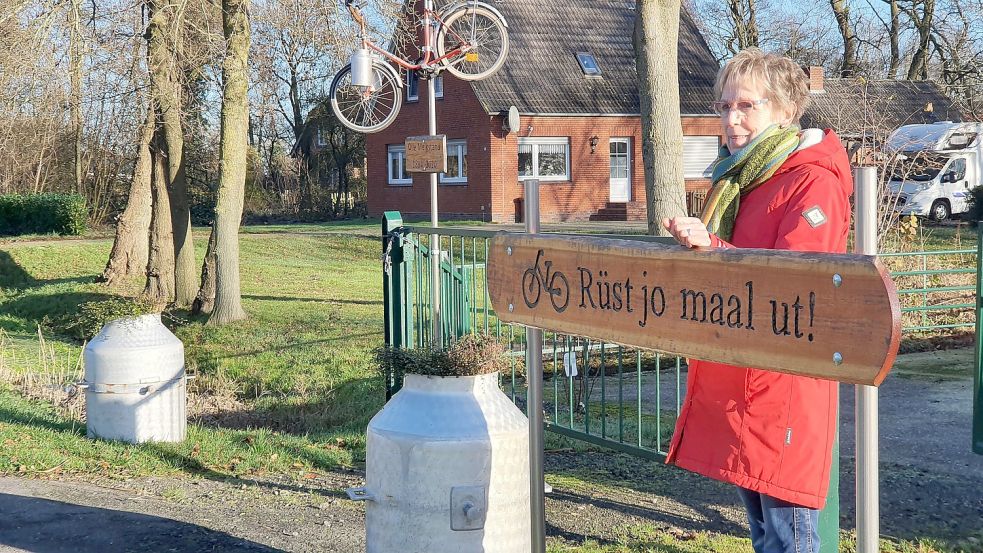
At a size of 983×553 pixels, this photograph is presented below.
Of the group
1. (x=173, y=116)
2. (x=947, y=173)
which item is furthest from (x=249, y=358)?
(x=947, y=173)

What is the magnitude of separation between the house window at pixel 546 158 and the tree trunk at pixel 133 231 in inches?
650

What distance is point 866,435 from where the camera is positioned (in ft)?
7.81


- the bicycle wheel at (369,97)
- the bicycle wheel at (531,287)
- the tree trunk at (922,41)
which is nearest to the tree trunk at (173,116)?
the bicycle wheel at (369,97)

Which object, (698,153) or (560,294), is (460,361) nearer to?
(560,294)

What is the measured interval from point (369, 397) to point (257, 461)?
361 centimetres

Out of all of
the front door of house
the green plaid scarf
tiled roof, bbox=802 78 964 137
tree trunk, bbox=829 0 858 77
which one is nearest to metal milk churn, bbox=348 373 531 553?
the green plaid scarf

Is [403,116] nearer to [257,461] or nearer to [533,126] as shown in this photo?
[533,126]

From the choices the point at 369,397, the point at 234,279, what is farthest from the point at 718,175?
the point at 234,279

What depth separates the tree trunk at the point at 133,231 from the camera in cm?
1891

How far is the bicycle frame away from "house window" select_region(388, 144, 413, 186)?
2344 cm

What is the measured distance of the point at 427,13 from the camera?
12.5 m

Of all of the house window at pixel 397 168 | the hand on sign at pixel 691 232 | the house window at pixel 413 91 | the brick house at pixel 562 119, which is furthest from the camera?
the house window at pixel 397 168

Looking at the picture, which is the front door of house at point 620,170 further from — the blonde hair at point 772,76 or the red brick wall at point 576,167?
the blonde hair at point 772,76

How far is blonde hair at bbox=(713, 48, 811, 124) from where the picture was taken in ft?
9.37
